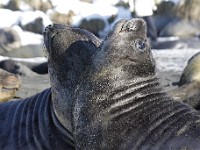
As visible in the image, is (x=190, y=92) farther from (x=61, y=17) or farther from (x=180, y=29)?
(x=61, y=17)

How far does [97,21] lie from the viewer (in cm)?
1892

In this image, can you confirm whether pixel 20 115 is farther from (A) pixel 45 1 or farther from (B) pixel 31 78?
(A) pixel 45 1

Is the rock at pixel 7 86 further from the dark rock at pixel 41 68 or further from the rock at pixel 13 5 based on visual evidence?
the rock at pixel 13 5

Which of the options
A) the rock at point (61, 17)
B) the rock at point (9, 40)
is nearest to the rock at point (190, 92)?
the rock at point (9, 40)

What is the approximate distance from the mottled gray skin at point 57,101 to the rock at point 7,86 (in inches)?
97.0

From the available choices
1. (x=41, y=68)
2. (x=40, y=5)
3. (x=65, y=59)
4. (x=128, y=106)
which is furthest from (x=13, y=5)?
(x=128, y=106)

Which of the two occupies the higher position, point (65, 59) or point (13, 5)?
point (65, 59)

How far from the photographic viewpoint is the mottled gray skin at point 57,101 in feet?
10.2

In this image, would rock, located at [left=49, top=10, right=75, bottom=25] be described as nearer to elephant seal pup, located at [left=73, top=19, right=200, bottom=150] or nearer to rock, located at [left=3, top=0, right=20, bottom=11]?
rock, located at [left=3, top=0, right=20, bottom=11]

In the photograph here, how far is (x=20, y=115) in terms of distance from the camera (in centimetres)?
356

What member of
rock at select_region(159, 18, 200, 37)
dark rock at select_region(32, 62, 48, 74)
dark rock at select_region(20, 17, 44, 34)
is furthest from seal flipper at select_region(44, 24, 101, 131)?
dark rock at select_region(20, 17, 44, 34)

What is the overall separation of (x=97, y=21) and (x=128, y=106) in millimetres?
16349

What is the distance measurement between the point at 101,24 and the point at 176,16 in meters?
2.77

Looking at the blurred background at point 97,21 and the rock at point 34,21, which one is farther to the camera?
the rock at point 34,21
